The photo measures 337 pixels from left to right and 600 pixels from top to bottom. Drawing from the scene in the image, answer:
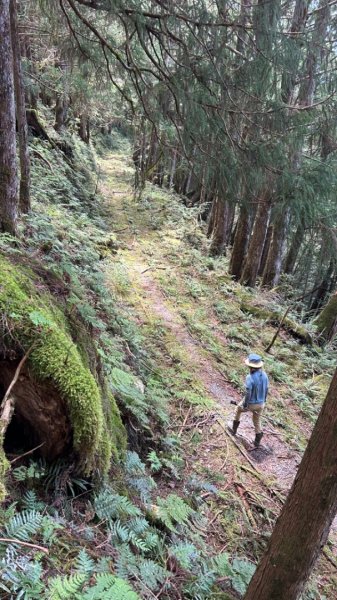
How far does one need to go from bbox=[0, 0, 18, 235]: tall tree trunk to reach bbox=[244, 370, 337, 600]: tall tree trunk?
4296 mm

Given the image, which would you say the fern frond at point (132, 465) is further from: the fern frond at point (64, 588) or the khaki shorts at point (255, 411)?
the khaki shorts at point (255, 411)

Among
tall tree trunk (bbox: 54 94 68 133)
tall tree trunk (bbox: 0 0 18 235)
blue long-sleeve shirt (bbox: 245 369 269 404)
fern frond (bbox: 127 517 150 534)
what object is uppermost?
tall tree trunk (bbox: 54 94 68 133)

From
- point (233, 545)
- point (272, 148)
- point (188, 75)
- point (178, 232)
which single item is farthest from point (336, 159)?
point (178, 232)

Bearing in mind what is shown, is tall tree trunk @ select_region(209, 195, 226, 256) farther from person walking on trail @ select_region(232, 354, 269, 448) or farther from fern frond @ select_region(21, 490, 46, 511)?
fern frond @ select_region(21, 490, 46, 511)

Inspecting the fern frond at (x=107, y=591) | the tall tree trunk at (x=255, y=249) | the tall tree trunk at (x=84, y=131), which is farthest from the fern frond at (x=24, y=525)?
the tall tree trunk at (x=84, y=131)

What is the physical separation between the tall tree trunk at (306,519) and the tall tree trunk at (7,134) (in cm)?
430

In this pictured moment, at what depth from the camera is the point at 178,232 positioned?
1809 cm

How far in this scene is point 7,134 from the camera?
16.8 ft

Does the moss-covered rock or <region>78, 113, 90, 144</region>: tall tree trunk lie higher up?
<region>78, 113, 90, 144</region>: tall tree trunk

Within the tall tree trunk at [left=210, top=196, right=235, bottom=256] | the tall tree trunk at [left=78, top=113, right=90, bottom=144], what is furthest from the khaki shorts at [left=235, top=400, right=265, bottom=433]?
the tall tree trunk at [left=78, top=113, right=90, bottom=144]

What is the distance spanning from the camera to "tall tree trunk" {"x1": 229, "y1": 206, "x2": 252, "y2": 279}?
1414 cm

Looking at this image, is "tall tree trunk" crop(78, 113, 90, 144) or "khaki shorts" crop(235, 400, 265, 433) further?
"tall tree trunk" crop(78, 113, 90, 144)

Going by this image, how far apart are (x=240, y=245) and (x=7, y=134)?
10.3 m

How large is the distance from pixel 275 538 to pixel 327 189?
4.65 m
